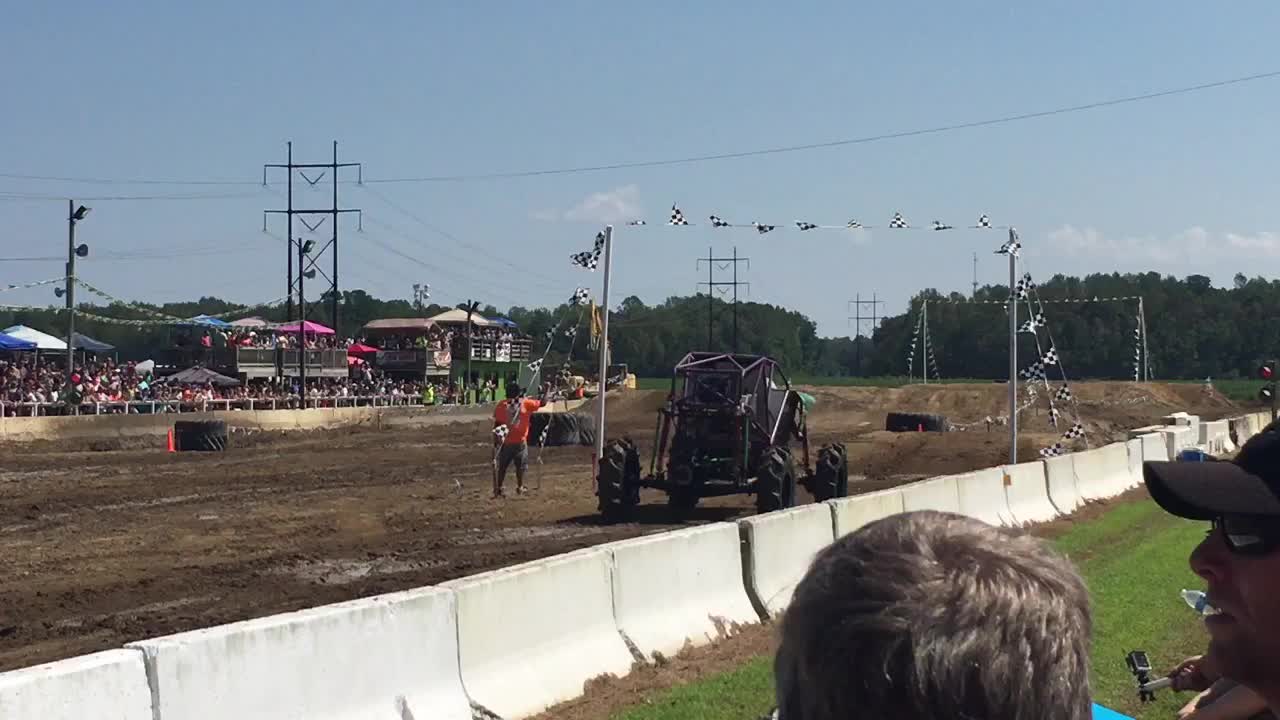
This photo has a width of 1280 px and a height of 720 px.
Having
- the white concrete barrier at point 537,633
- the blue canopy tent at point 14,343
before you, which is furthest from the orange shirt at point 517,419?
the blue canopy tent at point 14,343

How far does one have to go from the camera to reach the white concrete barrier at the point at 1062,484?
24.3 metres

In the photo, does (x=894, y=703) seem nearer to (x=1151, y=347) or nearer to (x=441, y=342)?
(x=441, y=342)

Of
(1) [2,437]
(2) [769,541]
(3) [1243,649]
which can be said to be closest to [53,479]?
(1) [2,437]

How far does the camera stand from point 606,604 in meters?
10.5

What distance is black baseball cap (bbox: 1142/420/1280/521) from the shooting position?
2.72m

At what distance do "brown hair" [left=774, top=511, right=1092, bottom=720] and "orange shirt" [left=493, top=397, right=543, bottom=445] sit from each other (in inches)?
861

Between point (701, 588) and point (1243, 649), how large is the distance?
9208mm

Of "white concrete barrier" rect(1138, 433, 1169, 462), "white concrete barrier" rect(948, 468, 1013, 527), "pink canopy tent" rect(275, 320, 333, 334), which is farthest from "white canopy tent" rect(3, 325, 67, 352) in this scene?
"white concrete barrier" rect(948, 468, 1013, 527)

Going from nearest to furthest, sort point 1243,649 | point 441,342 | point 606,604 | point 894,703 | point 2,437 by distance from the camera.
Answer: point 894,703 → point 1243,649 → point 606,604 → point 2,437 → point 441,342

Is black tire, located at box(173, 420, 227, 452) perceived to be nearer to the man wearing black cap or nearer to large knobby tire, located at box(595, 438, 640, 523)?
large knobby tire, located at box(595, 438, 640, 523)

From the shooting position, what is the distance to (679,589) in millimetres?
11633

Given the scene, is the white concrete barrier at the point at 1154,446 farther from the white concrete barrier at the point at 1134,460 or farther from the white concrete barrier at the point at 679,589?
the white concrete barrier at the point at 679,589

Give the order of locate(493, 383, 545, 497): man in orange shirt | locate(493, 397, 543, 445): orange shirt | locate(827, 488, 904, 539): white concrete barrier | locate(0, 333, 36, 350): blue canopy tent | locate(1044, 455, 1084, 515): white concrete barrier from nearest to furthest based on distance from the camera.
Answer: locate(827, 488, 904, 539): white concrete barrier < locate(493, 397, 543, 445): orange shirt < locate(493, 383, 545, 497): man in orange shirt < locate(1044, 455, 1084, 515): white concrete barrier < locate(0, 333, 36, 350): blue canopy tent

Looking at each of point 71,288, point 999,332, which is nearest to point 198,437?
point 71,288
